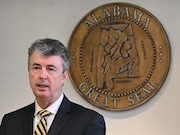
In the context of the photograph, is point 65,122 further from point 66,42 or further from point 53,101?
point 66,42

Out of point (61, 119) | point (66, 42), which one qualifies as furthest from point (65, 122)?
point (66, 42)

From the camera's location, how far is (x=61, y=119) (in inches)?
57.9

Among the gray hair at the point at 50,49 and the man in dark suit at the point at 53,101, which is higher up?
the gray hair at the point at 50,49

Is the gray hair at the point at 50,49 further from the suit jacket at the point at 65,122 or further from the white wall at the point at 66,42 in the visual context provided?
the white wall at the point at 66,42

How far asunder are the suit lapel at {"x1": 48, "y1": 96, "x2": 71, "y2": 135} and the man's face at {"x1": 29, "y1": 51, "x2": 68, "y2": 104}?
8 centimetres

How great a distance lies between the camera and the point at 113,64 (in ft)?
8.21

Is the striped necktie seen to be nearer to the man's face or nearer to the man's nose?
the man's face

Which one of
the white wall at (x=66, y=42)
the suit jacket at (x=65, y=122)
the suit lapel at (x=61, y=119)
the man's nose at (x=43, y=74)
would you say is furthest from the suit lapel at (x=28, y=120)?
the white wall at (x=66, y=42)

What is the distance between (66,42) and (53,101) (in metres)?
1.18

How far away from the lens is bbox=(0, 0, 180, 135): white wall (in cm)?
240

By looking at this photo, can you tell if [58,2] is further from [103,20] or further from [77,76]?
[77,76]

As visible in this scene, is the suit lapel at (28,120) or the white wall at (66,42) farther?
the white wall at (66,42)

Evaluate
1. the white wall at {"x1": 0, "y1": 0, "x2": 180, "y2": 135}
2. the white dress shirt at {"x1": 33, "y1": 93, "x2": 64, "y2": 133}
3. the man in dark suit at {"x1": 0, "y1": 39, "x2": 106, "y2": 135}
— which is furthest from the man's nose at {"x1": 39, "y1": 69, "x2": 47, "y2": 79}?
the white wall at {"x1": 0, "y1": 0, "x2": 180, "y2": 135}

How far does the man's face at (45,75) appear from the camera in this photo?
142 centimetres
